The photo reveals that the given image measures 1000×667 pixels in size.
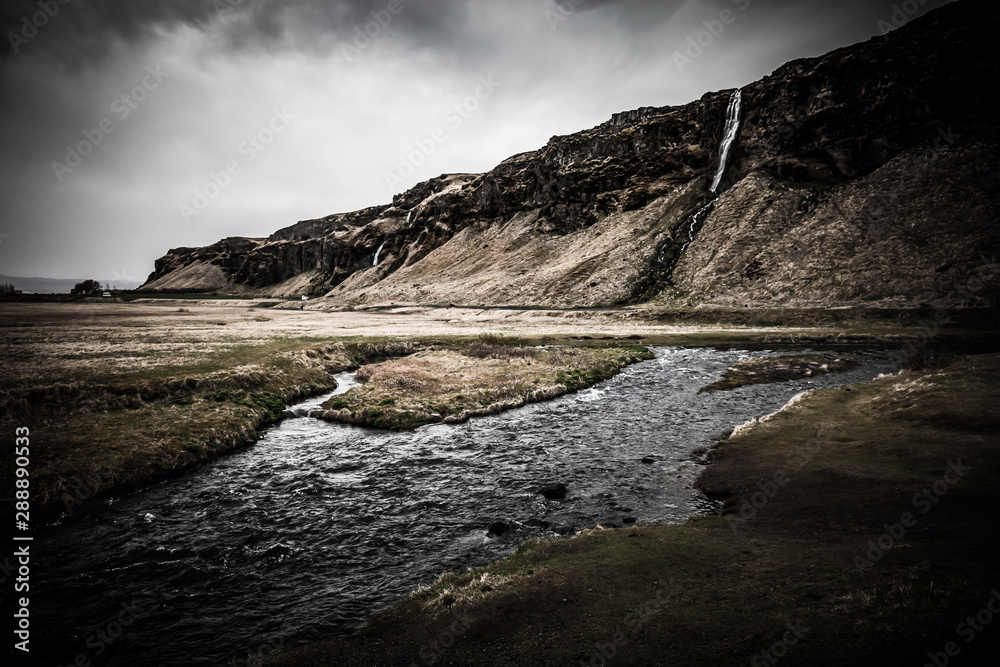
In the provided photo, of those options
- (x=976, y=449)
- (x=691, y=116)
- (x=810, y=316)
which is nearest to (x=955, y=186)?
(x=810, y=316)

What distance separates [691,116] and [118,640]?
503 feet

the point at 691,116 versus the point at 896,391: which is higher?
the point at 691,116

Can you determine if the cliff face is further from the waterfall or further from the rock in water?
the rock in water

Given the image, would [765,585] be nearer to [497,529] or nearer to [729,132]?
[497,529]

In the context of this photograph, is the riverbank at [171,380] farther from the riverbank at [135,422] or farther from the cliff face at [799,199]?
the cliff face at [799,199]

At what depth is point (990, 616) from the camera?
5.24m

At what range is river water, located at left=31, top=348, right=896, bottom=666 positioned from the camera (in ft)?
30.0

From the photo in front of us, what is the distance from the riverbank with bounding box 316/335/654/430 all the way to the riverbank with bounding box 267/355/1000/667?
1392 centimetres

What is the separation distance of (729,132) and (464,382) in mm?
123217

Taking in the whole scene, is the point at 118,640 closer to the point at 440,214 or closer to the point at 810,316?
the point at 810,316

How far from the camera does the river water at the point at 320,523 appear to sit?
9.13 meters

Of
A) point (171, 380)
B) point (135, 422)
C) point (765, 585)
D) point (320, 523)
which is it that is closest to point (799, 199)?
point (765, 585)

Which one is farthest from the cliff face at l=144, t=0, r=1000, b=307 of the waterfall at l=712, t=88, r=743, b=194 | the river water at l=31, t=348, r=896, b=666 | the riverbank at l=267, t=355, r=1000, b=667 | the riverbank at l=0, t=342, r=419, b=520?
the riverbank at l=0, t=342, r=419, b=520

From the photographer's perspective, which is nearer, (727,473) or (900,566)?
(900,566)
